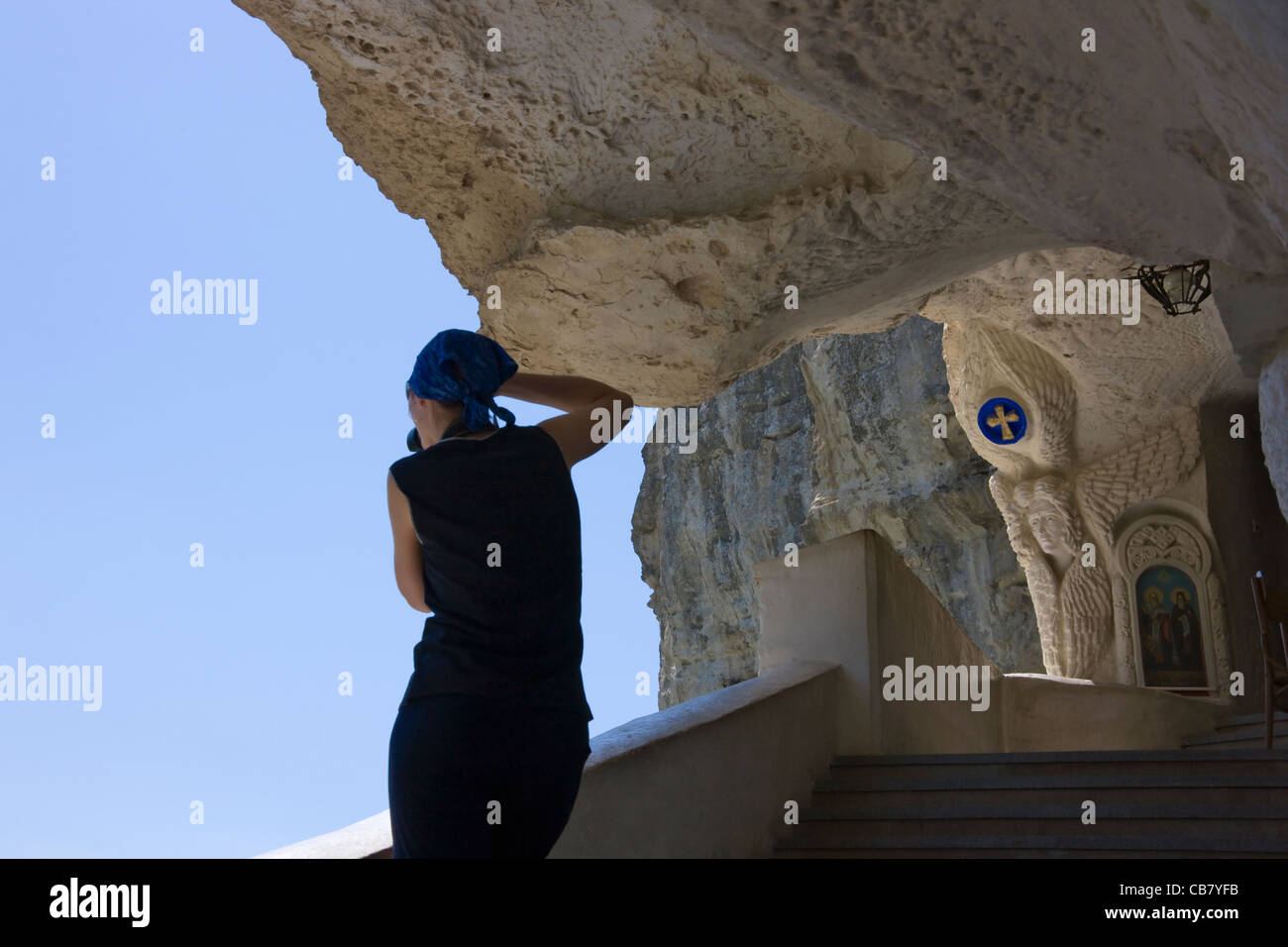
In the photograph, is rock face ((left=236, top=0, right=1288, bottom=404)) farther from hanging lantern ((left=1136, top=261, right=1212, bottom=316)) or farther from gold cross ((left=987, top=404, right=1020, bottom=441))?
gold cross ((left=987, top=404, right=1020, bottom=441))

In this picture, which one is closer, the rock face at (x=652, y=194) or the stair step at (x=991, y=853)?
the stair step at (x=991, y=853)

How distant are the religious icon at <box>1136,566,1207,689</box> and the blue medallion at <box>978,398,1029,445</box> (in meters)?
1.55

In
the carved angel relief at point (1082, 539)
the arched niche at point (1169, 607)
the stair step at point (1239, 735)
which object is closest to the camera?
the stair step at point (1239, 735)

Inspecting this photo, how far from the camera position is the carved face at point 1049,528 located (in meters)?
9.64

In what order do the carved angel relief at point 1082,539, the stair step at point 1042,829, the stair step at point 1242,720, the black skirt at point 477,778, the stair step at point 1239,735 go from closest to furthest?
the black skirt at point 477,778, the stair step at point 1042,829, the stair step at point 1239,735, the stair step at point 1242,720, the carved angel relief at point 1082,539

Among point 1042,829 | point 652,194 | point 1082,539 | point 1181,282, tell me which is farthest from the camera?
point 1082,539

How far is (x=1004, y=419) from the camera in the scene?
976 cm

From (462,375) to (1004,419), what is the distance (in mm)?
8645

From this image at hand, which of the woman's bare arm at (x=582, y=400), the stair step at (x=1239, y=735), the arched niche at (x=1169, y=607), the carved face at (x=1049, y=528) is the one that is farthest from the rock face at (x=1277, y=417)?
the carved face at (x=1049, y=528)

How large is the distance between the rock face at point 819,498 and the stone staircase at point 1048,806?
10.5m

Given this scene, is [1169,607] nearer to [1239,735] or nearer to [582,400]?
[1239,735]

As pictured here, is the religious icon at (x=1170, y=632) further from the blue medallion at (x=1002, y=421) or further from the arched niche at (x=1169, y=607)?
the blue medallion at (x=1002, y=421)

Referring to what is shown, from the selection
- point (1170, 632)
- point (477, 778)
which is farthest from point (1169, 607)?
point (477, 778)
